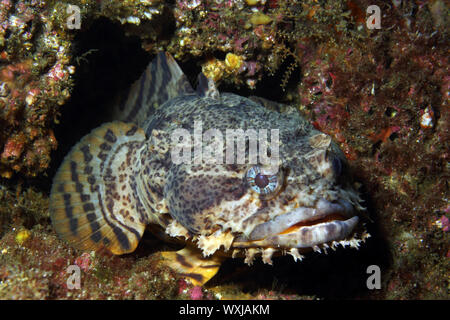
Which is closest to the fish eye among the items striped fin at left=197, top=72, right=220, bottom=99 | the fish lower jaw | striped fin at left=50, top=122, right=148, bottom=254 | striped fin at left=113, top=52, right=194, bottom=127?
the fish lower jaw

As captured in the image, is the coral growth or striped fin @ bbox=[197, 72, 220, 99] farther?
striped fin @ bbox=[197, 72, 220, 99]

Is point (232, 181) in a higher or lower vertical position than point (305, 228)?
higher

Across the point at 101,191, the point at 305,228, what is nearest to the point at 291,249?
the point at 305,228

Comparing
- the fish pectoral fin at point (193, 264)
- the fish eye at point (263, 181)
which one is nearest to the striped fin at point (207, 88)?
the fish eye at point (263, 181)

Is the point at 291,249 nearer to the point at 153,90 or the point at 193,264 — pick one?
the point at 193,264

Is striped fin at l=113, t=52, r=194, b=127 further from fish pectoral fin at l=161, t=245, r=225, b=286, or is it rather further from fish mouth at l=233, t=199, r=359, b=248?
fish mouth at l=233, t=199, r=359, b=248
